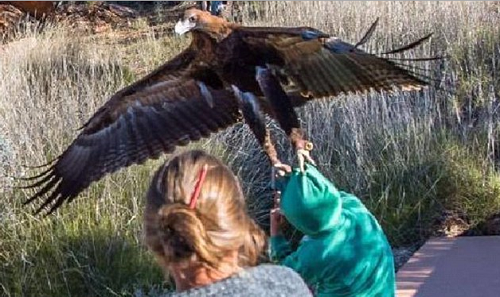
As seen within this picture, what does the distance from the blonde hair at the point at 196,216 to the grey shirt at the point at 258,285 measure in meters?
0.04

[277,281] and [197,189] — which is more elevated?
[197,189]

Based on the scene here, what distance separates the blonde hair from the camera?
7.32 feet

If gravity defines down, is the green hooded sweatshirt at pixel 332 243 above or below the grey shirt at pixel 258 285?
below

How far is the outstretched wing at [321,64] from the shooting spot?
14.5 ft

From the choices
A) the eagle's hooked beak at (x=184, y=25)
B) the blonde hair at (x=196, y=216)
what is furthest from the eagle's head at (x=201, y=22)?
the blonde hair at (x=196, y=216)

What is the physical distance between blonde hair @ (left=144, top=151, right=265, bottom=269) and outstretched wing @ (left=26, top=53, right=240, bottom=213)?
2802 mm

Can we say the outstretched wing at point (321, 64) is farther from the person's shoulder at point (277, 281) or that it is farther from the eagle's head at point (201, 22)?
the person's shoulder at point (277, 281)

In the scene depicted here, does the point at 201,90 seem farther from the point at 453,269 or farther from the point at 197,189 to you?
the point at 197,189

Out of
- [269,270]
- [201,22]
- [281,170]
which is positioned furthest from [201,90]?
[269,270]

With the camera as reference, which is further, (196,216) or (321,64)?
(321,64)

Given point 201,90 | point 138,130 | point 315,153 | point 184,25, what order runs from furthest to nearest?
point 315,153 → point 138,130 → point 201,90 → point 184,25

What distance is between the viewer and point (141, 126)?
554 cm

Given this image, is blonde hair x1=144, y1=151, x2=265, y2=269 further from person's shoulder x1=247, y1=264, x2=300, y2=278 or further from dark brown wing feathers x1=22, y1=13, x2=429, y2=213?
dark brown wing feathers x1=22, y1=13, x2=429, y2=213

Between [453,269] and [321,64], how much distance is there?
205cm
